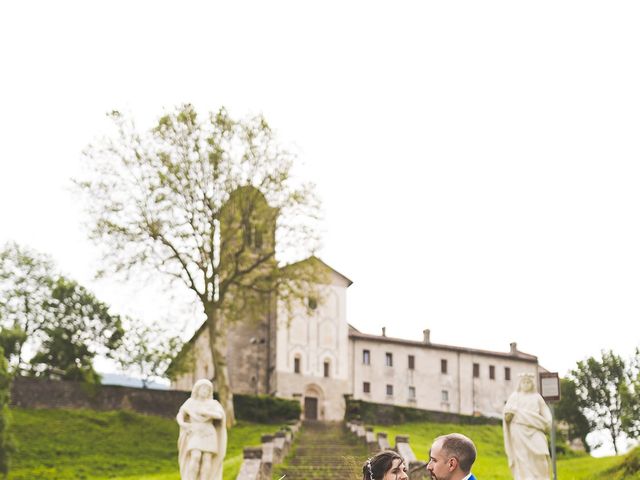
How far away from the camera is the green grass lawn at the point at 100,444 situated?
1352 inches

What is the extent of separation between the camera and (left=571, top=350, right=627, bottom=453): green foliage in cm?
6044

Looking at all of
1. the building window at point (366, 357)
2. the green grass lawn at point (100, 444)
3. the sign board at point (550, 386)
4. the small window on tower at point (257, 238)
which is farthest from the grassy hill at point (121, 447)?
the building window at point (366, 357)

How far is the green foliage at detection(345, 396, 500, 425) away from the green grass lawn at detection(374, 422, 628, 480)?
3.16 ft

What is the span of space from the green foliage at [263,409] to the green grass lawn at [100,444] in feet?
6.37

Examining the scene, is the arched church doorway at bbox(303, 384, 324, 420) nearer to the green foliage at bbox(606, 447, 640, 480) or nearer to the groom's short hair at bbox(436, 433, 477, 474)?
the green foliage at bbox(606, 447, 640, 480)

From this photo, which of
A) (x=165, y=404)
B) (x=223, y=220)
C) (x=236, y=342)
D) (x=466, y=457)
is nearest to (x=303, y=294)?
(x=223, y=220)

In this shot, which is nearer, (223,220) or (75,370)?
Result: (223,220)

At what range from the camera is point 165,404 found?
46.9 meters

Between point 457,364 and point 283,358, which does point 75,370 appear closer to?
point 283,358

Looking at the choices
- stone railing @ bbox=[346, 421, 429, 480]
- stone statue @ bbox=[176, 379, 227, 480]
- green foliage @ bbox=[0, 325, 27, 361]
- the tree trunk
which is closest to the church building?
green foliage @ bbox=[0, 325, 27, 361]

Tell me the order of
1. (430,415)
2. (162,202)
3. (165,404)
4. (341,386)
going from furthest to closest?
(341,386), (430,415), (165,404), (162,202)

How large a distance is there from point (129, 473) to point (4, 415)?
4739 mm

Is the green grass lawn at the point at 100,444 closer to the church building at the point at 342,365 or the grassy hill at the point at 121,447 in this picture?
the grassy hill at the point at 121,447

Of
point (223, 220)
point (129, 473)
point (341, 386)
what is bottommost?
point (129, 473)
